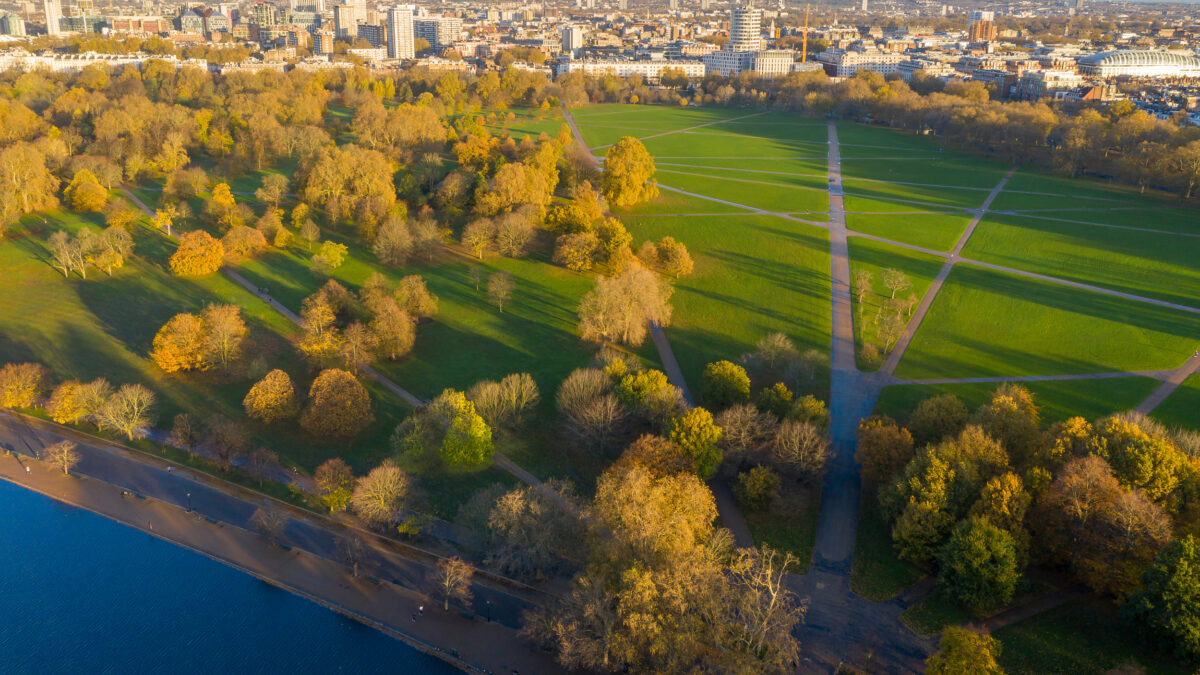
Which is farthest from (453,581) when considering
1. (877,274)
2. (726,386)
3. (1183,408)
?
(877,274)

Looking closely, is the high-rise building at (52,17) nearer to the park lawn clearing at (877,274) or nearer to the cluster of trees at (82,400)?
the cluster of trees at (82,400)

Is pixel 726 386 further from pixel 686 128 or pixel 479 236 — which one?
pixel 686 128

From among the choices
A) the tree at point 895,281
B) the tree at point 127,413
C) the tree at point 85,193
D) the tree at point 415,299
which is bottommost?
the tree at point 127,413

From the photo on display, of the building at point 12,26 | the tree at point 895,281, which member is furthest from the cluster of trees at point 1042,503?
the building at point 12,26

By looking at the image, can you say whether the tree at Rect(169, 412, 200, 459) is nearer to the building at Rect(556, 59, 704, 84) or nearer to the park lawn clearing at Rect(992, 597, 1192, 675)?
the park lawn clearing at Rect(992, 597, 1192, 675)

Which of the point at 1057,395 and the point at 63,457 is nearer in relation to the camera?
the point at 63,457

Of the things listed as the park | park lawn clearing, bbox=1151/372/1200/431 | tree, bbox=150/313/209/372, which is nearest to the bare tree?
the park
